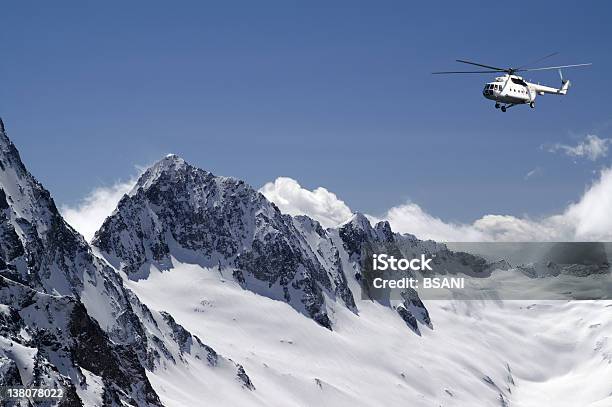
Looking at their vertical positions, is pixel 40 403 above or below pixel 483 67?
below

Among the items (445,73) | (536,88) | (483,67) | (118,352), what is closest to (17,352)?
(118,352)

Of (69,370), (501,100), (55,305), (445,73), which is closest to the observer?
(445,73)

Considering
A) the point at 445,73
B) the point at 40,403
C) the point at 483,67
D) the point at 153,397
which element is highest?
the point at 483,67

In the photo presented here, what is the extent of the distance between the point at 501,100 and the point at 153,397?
321ft

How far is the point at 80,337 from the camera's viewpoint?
520ft

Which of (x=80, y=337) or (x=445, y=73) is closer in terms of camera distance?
(x=445, y=73)

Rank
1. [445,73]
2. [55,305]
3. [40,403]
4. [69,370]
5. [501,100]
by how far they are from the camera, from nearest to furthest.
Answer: [445,73], [40,403], [501,100], [69,370], [55,305]

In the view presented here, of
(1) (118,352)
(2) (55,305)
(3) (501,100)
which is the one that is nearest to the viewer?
(3) (501,100)

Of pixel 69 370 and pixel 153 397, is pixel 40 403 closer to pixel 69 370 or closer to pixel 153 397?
pixel 69 370

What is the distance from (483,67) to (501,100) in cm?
650

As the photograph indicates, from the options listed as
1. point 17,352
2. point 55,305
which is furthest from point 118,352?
point 17,352

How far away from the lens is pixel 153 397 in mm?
176375

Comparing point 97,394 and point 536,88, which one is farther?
point 97,394

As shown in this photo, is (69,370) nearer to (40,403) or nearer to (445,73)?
(40,403)
